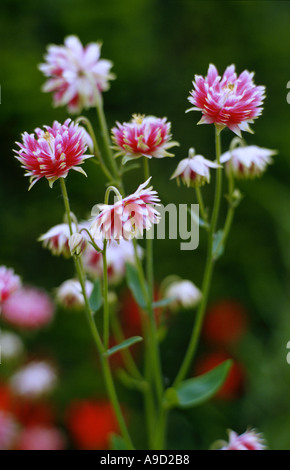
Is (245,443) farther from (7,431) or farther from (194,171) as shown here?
(7,431)

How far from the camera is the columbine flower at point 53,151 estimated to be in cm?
64

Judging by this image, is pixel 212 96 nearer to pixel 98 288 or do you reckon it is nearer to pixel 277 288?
pixel 98 288

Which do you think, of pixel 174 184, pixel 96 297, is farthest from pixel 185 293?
pixel 174 184

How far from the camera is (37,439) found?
1.67 meters

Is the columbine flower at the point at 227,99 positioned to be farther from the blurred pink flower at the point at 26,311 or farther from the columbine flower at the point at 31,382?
the columbine flower at the point at 31,382

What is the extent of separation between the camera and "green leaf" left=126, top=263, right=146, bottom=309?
0.86 meters

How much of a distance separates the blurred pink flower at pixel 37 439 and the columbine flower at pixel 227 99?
125cm

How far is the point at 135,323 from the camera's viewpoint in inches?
89.9

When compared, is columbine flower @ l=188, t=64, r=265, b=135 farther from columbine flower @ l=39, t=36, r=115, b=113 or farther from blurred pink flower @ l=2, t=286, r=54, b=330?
blurred pink flower @ l=2, t=286, r=54, b=330

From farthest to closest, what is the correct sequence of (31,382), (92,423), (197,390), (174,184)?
(174,184) → (92,423) → (31,382) → (197,390)

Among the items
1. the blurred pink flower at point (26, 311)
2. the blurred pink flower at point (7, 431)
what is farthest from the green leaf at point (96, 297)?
Answer: the blurred pink flower at point (7, 431)

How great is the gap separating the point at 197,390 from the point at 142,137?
1.27 ft

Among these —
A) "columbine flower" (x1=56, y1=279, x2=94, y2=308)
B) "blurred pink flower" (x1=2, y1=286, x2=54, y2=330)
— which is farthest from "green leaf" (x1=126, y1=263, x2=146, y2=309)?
"blurred pink flower" (x1=2, y1=286, x2=54, y2=330)

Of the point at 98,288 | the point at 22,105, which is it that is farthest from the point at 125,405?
the point at 98,288
